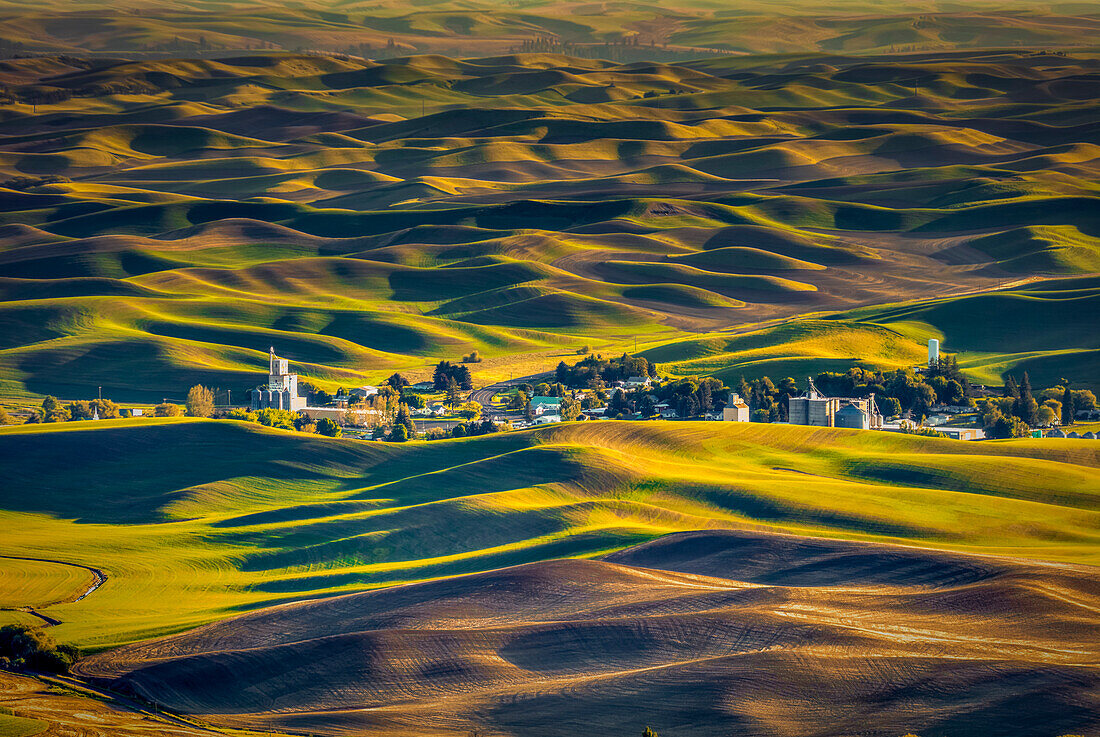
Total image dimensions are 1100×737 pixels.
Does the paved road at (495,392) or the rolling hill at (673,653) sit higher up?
the paved road at (495,392)

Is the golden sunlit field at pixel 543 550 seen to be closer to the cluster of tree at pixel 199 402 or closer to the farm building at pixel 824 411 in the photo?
the cluster of tree at pixel 199 402

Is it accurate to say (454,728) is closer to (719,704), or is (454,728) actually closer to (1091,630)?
(719,704)

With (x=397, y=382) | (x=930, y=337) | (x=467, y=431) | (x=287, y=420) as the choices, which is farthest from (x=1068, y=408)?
(x=287, y=420)

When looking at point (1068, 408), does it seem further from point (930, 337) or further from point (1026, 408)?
point (930, 337)

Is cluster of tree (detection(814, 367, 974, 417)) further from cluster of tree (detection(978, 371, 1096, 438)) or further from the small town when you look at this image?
cluster of tree (detection(978, 371, 1096, 438))

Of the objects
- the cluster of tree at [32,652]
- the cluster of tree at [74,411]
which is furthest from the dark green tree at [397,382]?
the cluster of tree at [32,652]

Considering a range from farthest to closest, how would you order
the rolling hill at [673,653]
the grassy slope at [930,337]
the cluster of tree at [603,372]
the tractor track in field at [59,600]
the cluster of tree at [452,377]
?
1. the cluster of tree at [452,377]
2. the grassy slope at [930,337]
3. the cluster of tree at [603,372]
4. the tractor track in field at [59,600]
5. the rolling hill at [673,653]

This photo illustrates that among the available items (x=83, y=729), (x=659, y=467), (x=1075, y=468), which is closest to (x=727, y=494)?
(x=659, y=467)
